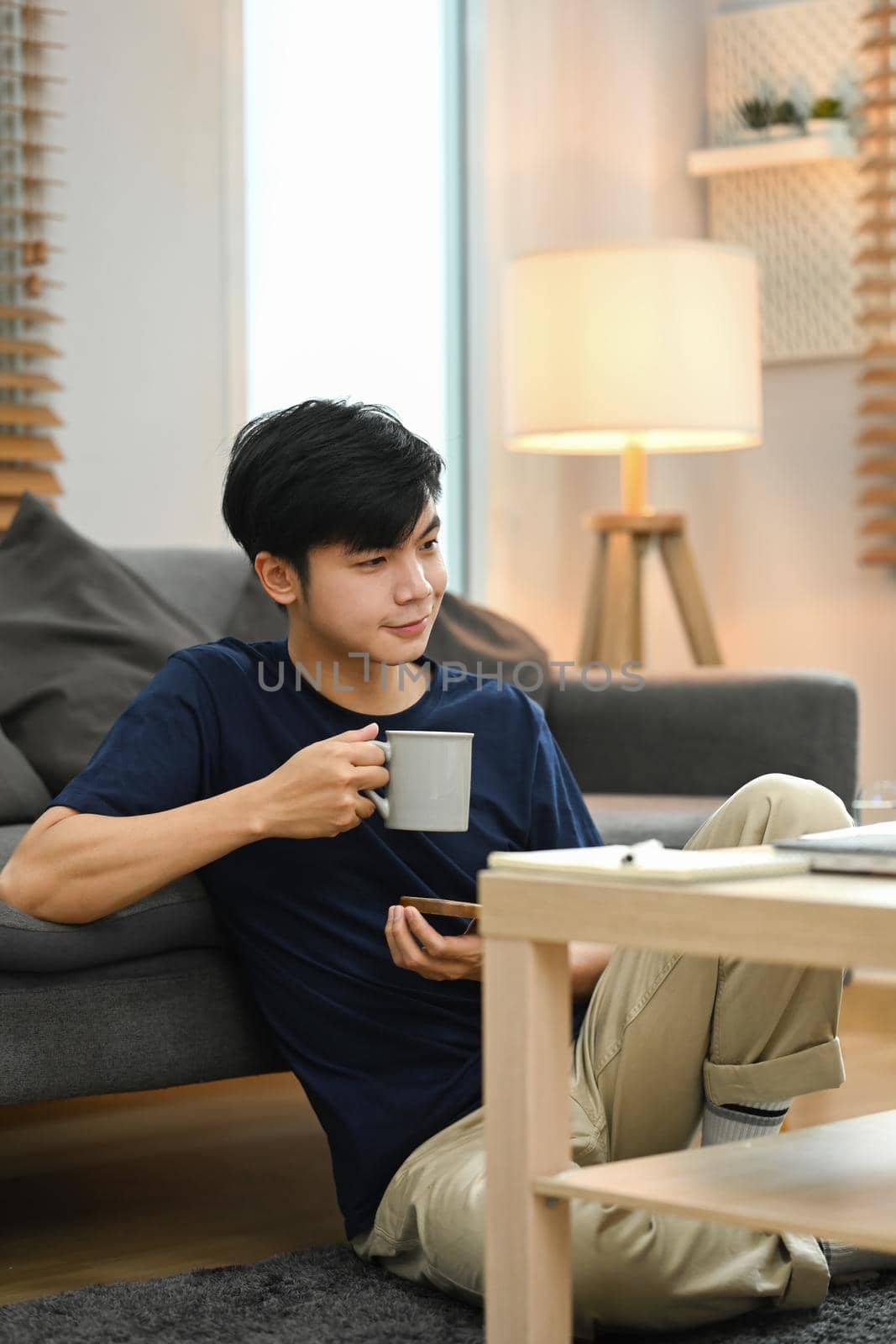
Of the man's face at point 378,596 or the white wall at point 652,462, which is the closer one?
the man's face at point 378,596

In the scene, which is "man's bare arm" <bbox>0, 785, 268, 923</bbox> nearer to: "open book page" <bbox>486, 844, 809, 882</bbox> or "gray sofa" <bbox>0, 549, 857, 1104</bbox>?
"gray sofa" <bbox>0, 549, 857, 1104</bbox>

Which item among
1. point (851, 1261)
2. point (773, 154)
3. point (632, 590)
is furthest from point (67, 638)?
point (773, 154)

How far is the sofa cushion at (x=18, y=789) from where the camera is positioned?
7.09 ft

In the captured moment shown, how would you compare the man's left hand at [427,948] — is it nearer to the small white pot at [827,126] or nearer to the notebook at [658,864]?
the notebook at [658,864]

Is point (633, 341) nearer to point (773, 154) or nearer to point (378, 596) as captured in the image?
point (773, 154)

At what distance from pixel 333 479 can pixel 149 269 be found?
A: 1859mm

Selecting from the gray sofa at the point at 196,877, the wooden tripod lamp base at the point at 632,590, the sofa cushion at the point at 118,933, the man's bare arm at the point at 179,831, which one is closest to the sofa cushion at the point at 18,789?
the gray sofa at the point at 196,877

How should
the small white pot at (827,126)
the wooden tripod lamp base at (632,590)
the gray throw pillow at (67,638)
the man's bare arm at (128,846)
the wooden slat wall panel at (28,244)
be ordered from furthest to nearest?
1. the small white pot at (827,126)
2. the wooden tripod lamp base at (632,590)
3. the wooden slat wall panel at (28,244)
4. the gray throw pillow at (67,638)
5. the man's bare arm at (128,846)

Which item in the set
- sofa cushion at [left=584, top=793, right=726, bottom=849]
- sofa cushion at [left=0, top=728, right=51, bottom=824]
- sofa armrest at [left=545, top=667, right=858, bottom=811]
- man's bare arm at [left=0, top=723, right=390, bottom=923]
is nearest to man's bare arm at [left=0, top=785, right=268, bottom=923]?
man's bare arm at [left=0, top=723, right=390, bottom=923]

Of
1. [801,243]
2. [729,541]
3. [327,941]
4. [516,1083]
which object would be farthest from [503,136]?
[516,1083]

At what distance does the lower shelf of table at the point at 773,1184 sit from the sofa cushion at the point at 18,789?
1095mm

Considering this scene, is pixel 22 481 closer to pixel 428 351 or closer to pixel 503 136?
pixel 428 351

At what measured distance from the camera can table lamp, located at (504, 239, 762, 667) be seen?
3.28 m

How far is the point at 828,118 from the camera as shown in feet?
12.6
